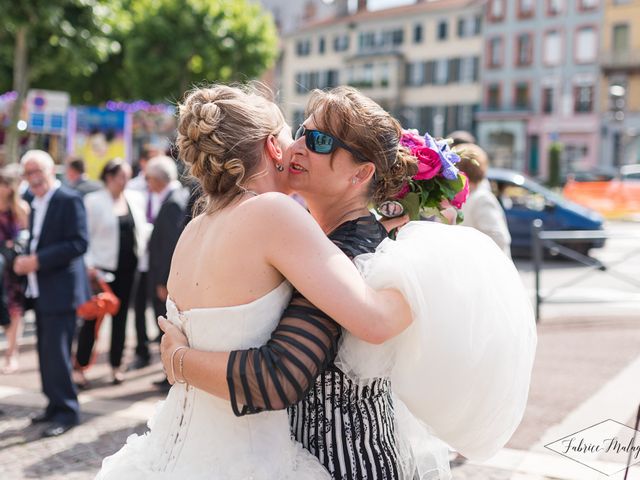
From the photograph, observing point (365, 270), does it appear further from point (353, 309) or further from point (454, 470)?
point (454, 470)

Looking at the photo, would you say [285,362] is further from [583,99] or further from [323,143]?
[583,99]

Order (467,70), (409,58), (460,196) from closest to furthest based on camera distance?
(460,196) → (467,70) → (409,58)

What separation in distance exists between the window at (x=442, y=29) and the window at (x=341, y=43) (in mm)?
8256

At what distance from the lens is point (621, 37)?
159 ft

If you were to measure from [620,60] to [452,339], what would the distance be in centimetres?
5094

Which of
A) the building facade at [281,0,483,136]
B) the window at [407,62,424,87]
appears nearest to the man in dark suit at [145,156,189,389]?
the building facade at [281,0,483,136]

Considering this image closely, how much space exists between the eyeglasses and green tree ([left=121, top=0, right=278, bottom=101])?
33087 mm

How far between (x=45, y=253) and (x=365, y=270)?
4.00 metres

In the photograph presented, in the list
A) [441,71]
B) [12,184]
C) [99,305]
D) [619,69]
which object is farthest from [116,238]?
[441,71]

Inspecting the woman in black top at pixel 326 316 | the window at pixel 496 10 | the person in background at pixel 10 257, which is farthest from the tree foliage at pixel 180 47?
the woman in black top at pixel 326 316

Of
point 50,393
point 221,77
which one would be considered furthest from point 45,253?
point 221,77

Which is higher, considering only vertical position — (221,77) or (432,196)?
(221,77)

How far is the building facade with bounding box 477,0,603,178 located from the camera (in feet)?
162

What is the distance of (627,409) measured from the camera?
5770 mm
